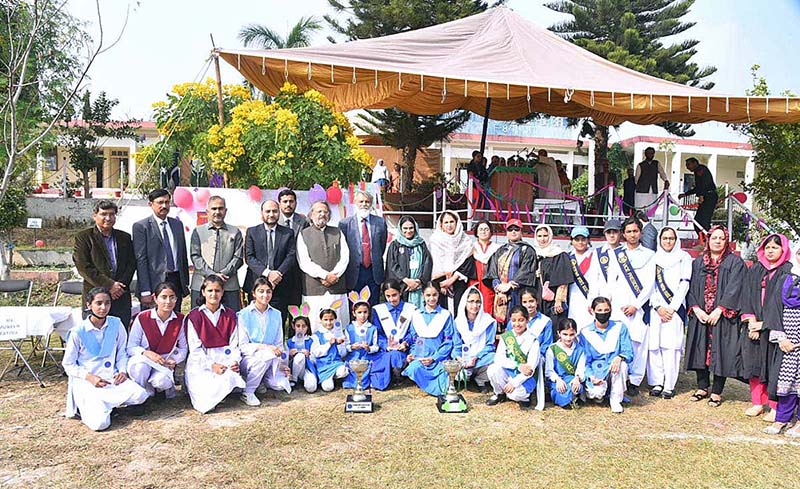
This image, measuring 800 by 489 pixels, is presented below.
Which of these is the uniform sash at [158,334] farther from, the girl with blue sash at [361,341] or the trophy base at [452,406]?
the trophy base at [452,406]

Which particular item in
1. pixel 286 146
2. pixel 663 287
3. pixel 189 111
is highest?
pixel 189 111

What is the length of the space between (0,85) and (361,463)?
8.66 metres

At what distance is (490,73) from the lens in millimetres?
7719

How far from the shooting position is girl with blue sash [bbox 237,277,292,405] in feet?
15.0

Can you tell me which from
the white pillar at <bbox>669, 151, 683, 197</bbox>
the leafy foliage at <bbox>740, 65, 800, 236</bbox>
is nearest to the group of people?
the leafy foliage at <bbox>740, 65, 800, 236</bbox>

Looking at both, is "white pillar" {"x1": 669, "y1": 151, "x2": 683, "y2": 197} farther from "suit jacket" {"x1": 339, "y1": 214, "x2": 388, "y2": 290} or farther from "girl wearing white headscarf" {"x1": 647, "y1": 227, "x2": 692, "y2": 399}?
"suit jacket" {"x1": 339, "y1": 214, "x2": 388, "y2": 290}

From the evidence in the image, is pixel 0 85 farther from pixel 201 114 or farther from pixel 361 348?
pixel 361 348

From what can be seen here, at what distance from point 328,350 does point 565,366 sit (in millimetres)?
1713

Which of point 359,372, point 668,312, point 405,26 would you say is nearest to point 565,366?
point 668,312

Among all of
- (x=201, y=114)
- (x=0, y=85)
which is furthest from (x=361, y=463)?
(x=0, y=85)

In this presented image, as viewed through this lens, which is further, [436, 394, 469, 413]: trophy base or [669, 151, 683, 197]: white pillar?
[669, 151, 683, 197]: white pillar

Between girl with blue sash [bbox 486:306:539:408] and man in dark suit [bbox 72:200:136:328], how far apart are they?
8.83ft

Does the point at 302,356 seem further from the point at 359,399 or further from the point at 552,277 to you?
the point at 552,277

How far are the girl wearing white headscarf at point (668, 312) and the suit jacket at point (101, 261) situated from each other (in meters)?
3.88
